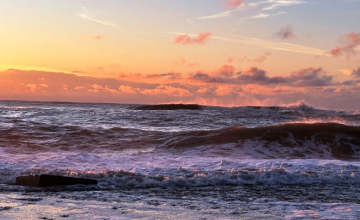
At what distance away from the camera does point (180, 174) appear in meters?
7.30

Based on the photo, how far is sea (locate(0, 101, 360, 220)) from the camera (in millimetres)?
4508

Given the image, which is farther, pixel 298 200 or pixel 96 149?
pixel 96 149

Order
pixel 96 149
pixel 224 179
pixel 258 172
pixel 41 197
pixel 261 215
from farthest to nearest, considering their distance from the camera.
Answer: pixel 96 149 < pixel 258 172 < pixel 224 179 < pixel 41 197 < pixel 261 215

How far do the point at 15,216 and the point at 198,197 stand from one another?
250 cm

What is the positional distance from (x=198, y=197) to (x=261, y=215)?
1.32 metres

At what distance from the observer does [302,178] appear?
23.5 ft

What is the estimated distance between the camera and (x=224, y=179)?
22.6 feet

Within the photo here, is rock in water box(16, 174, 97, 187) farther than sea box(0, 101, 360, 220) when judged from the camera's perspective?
Yes

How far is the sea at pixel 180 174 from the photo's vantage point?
4508mm

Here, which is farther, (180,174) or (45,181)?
(180,174)

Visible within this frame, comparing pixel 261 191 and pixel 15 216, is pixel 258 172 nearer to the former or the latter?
pixel 261 191

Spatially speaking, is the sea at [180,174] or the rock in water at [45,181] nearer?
the sea at [180,174]

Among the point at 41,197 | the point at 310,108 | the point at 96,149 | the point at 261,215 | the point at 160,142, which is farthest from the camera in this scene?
the point at 310,108

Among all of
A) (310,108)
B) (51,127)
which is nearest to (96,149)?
(51,127)
